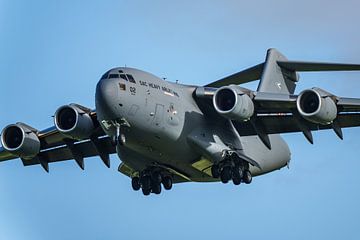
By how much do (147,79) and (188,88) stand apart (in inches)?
82.9

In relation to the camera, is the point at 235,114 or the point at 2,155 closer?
the point at 235,114

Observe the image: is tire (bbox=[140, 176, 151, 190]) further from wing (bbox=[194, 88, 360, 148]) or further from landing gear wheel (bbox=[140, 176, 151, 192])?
wing (bbox=[194, 88, 360, 148])

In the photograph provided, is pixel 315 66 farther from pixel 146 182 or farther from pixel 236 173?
pixel 146 182

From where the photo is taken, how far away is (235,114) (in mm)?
25141

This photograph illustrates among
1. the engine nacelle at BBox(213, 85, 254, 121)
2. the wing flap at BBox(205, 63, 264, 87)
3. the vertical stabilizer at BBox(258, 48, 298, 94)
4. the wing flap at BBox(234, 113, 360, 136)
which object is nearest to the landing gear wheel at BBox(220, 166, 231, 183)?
the wing flap at BBox(234, 113, 360, 136)

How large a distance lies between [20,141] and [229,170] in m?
5.93

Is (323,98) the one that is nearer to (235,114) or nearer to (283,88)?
(235,114)

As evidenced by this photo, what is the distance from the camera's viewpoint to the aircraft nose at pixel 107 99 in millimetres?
24000

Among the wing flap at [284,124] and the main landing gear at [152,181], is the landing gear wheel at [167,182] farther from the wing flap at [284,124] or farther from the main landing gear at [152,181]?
the wing flap at [284,124]

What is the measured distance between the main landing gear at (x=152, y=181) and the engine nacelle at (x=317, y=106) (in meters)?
4.64

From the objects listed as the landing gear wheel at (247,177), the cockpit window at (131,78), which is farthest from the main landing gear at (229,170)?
the cockpit window at (131,78)

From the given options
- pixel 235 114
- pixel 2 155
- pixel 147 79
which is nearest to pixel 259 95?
pixel 235 114

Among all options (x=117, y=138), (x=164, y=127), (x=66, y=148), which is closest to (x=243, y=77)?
(x=164, y=127)

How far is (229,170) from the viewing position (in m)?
26.7
